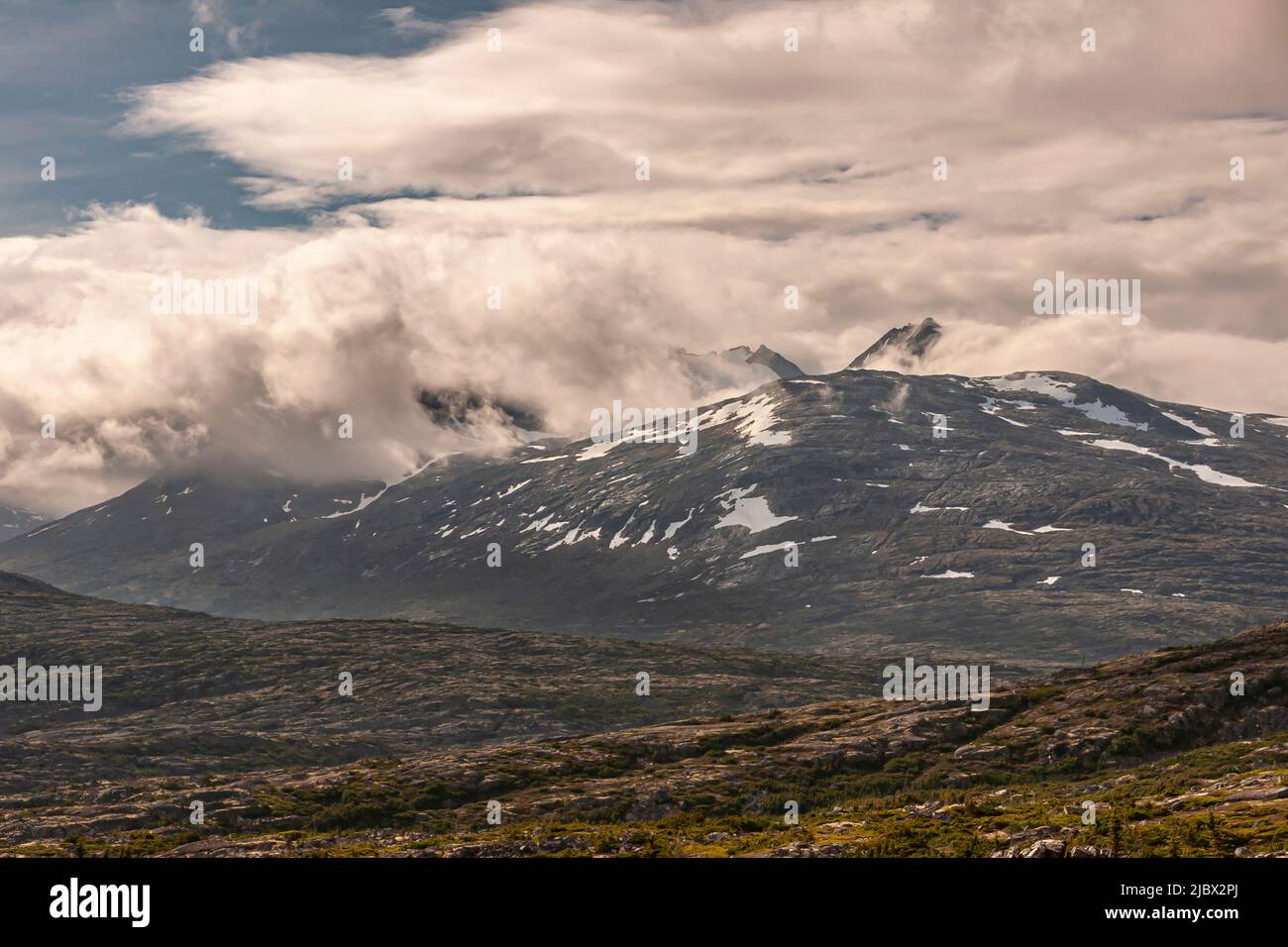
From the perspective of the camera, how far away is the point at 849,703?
6565 inches

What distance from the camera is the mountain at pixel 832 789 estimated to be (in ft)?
201

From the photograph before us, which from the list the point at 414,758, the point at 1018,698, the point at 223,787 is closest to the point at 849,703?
the point at 1018,698

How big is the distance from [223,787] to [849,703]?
8070cm

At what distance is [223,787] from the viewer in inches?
4879

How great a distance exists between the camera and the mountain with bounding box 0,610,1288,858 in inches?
2415

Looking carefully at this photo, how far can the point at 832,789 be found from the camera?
112 meters

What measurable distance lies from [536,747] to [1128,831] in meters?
94.1
